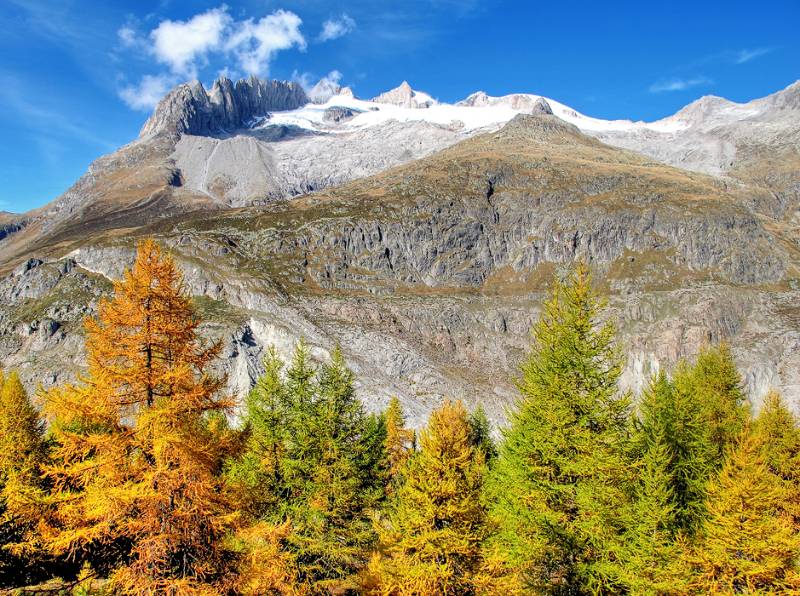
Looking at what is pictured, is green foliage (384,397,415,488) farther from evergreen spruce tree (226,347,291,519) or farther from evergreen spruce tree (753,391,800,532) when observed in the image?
evergreen spruce tree (753,391,800,532)

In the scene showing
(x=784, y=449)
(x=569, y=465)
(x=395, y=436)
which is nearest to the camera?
(x=569, y=465)

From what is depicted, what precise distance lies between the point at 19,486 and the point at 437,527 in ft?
57.0

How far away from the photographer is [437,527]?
1628 cm

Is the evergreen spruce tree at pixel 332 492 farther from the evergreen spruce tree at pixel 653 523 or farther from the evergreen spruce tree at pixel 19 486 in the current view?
the evergreen spruce tree at pixel 653 523

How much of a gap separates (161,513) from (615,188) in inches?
7514

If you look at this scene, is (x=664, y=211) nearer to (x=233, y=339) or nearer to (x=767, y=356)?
(x=767, y=356)

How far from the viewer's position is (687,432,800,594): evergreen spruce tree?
1625 cm

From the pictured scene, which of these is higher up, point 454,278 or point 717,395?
point 454,278

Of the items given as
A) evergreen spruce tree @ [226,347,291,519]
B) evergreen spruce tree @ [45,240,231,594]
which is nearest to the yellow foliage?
evergreen spruce tree @ [45,240,231,594]

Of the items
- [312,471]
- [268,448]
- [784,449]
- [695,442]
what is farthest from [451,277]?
[312,471]

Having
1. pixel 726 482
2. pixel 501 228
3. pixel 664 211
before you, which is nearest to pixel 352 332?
pixel 501 228

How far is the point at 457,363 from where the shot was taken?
120 metres

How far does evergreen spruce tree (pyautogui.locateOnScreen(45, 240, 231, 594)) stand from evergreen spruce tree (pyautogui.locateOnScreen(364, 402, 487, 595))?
6252 mm

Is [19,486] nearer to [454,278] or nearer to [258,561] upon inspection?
[258,561]
